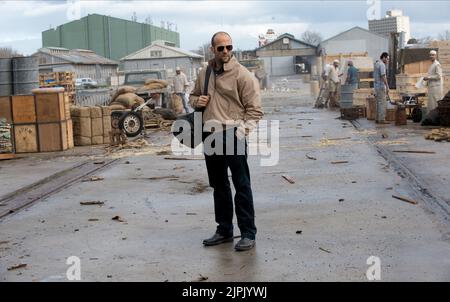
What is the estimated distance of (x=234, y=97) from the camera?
695 centimetres

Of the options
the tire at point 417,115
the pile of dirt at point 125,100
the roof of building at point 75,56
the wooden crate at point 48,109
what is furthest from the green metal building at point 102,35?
the wooden crate at point 48,109

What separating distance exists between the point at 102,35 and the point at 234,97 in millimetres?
94526

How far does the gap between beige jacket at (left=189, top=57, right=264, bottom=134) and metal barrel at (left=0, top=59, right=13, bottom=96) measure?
13.5 meters

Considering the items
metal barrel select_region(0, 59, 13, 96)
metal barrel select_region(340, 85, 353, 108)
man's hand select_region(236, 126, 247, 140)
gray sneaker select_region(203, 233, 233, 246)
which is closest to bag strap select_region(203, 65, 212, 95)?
man's hand select_region(236, 126, 247, 140)

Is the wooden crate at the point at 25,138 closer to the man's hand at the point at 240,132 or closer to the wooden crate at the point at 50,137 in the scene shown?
the wooden crate at the point at 50,137

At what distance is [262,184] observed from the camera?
36.5 ft

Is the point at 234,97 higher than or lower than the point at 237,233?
higher

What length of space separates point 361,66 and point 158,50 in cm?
4706

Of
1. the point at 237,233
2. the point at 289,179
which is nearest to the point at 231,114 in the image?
the point at 237,233

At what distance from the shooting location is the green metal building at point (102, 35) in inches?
3878

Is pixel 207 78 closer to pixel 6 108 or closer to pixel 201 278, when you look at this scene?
pixel 201 278

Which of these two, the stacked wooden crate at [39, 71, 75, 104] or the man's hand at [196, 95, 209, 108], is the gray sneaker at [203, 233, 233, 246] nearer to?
the man's hand at [196, 95, 209, 108]
